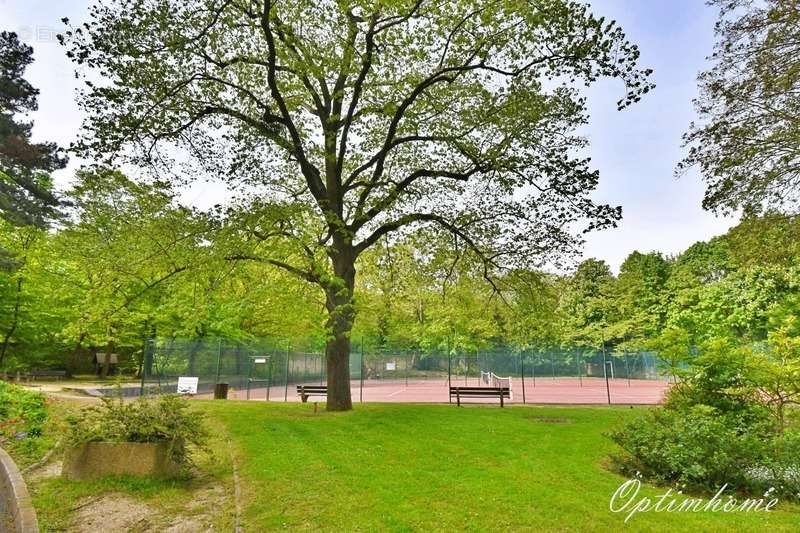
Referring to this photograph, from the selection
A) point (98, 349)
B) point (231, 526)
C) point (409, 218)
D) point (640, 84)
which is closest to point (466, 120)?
point (409, 218)

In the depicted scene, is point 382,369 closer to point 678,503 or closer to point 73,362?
point 73,362

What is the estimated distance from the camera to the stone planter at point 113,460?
7285mm

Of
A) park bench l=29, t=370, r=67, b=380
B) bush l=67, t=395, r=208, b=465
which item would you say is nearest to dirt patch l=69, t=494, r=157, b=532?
bush l=67, t=395, r=208, b=465

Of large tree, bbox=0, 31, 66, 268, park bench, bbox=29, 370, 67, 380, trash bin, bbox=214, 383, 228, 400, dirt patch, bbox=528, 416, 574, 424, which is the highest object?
large tree, bbox=0, 31, 66, 268

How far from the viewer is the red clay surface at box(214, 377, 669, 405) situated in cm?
2469

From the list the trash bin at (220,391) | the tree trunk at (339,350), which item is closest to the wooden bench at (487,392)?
the tree trunk at (339,350)

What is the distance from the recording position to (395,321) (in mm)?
47750

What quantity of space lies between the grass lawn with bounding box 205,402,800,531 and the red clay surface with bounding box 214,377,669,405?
1117 centimetres

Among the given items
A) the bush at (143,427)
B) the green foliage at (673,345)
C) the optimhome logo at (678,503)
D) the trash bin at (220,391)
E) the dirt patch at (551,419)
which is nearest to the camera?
the optimhome logo at (678,503)

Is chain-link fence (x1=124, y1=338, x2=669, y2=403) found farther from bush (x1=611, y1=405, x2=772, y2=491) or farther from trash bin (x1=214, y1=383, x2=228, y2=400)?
bush (x1=611, y1=405, x2=772, y2=491)

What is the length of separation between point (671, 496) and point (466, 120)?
11.2m

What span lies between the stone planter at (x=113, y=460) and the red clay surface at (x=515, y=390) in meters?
15.8

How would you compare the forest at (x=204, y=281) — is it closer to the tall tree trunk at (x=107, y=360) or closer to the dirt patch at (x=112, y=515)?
the tall tree trunk at (x=107, y=360)

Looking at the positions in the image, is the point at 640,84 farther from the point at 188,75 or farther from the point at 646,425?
the point at 188,75
